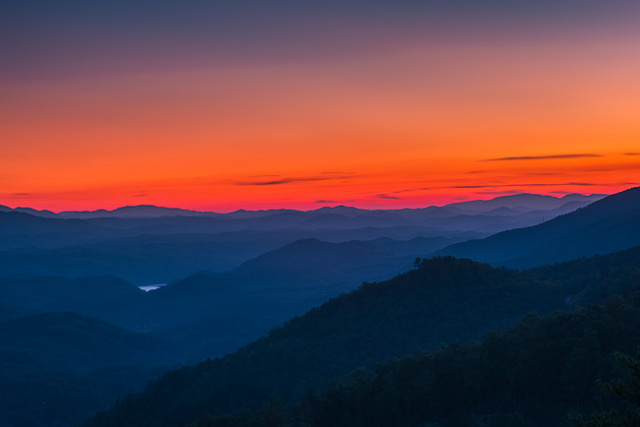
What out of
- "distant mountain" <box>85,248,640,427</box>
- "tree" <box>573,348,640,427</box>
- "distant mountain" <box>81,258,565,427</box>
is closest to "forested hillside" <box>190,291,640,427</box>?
"distant mountain" <box>85,248,640,427</box>

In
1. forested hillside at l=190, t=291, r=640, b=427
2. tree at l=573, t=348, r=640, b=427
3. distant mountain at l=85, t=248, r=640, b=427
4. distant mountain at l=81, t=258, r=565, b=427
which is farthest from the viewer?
distant mountain at l=81, t=258, r=565, b=427

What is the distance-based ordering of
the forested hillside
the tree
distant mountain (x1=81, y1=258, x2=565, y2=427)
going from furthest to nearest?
distant mountain (x1=81, y1=258, x2=565, y2=427) < the forested hillside < the tree

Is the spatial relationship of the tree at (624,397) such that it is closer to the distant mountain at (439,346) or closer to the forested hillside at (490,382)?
the distant mountain at (439,346)

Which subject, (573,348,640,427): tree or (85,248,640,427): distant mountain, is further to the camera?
(85,248,640,427): distant mountain

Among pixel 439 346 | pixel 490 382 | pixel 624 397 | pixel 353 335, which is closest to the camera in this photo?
pixel 624 397

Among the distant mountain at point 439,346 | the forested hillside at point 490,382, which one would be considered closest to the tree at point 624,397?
the distant mountain at point 439,346

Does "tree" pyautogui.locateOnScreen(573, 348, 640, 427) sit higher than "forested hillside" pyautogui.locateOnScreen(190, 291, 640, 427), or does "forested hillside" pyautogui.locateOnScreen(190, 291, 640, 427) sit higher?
"tree" pyautogui.locateOnScreen(573, 348, 640, 427)

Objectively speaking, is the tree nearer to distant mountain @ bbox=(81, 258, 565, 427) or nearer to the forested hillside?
the forested hillside

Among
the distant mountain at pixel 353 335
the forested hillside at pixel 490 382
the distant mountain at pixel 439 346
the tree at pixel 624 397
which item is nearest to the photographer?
the tree at pixel 624 397

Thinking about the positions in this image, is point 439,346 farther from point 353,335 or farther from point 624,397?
point 624,397

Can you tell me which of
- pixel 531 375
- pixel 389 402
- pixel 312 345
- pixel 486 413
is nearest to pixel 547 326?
pixel 531 375

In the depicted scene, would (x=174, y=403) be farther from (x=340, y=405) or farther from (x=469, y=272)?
(x=469, y=272)

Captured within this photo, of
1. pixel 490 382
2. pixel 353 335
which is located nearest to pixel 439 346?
pixel 490 382

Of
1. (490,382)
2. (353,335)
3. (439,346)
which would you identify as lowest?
(353,335)
